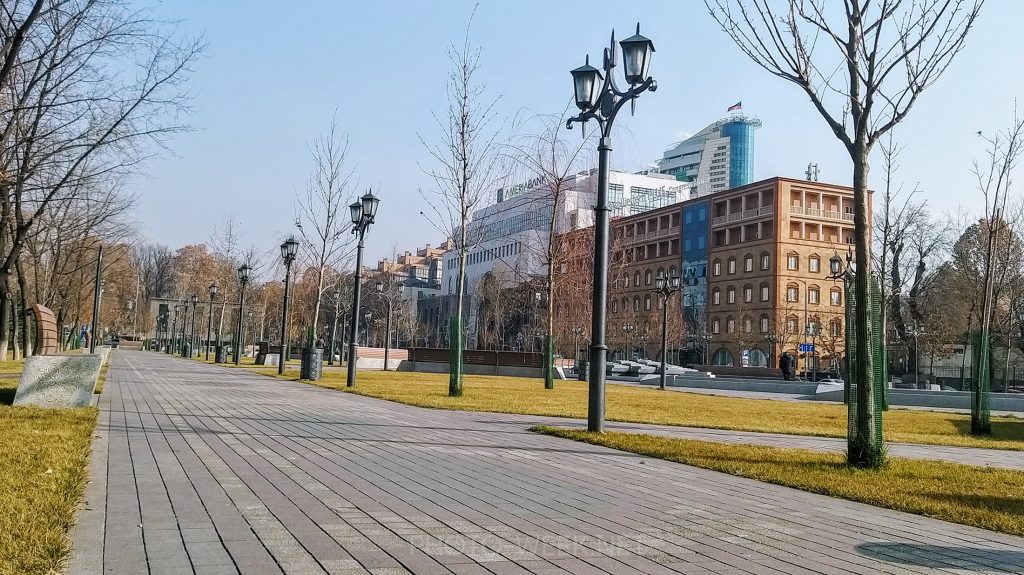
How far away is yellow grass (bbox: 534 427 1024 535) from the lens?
6035 millimetres

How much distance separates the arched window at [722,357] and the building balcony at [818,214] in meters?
15.3

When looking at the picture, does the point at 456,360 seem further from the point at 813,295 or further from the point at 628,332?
the point at 813,295

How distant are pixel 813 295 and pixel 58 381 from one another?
7386 cm

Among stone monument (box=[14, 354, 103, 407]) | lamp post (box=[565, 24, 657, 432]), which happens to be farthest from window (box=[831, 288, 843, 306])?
stone monument (box=[14, 354, 103, 407])

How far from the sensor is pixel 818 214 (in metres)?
76.6

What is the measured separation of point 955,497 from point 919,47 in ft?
15.9

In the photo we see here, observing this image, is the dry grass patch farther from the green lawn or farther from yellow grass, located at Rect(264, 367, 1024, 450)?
yellow grass, located at Rect(264, 367, 1024, 450)

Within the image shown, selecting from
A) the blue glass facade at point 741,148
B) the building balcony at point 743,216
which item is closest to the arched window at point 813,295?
the building balcony at point 743,216

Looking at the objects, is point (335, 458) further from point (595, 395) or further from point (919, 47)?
point (919, 47)

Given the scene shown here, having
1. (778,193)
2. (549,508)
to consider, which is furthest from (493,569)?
(778,193)

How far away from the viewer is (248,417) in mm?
11523

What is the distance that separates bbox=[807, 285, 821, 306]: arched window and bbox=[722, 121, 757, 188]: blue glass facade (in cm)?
8492

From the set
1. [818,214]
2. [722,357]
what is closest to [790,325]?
[722,357]

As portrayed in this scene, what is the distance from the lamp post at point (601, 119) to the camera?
10.5 metres
